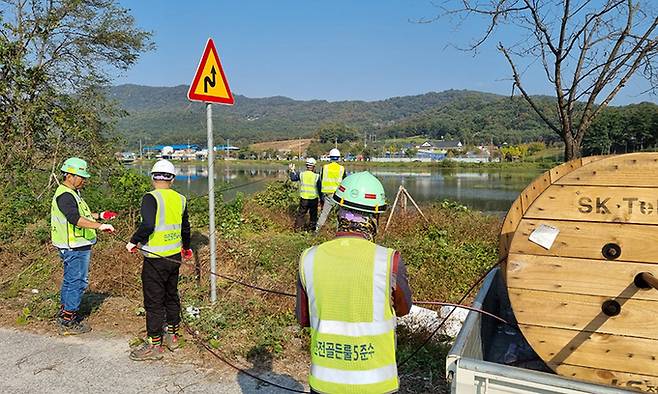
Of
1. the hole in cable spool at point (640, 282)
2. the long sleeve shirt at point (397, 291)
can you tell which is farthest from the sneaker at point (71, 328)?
the hole in cable spool at point (640, 282)

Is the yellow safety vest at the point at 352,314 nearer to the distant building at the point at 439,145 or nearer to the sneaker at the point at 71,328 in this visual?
the sneaker at the point at 71,328

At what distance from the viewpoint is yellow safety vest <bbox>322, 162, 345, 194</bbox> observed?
10.8 meters

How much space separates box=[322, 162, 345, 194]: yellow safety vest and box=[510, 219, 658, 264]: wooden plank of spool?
26.9 feet

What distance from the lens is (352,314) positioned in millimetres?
2312

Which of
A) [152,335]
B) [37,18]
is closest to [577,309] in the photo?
[152,335]

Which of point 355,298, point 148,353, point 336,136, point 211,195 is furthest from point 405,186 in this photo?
point 336,136

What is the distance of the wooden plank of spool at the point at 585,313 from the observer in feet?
8.05

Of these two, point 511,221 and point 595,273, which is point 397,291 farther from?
point 511,221

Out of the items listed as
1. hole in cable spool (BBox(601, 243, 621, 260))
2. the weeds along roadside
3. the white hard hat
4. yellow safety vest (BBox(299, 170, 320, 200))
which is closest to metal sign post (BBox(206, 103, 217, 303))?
the weeds along roadside

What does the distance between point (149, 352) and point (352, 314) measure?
327cm

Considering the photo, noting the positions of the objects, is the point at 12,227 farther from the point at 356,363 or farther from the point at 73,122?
the point at 356,363

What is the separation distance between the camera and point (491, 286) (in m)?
3.78

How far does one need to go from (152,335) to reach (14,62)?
9454 millimetres

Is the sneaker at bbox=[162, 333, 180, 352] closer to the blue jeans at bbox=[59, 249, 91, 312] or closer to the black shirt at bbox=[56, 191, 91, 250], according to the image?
the blue jeans at bbox=[59, 249, 91, 312]
